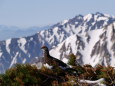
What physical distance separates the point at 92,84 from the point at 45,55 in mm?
3347

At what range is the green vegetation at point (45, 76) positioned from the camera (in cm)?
1077

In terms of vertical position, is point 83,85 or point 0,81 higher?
point 0,81

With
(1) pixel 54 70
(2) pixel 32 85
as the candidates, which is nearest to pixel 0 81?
(2) pixel 32 85

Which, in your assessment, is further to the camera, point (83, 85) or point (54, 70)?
point (54, 70)

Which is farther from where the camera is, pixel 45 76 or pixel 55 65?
pixel 55 65

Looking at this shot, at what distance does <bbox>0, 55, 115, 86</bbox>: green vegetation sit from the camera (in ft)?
35.3

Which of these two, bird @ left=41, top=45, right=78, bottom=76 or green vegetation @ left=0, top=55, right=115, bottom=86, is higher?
bird @ left=41, top=45, right=78, bottom=76

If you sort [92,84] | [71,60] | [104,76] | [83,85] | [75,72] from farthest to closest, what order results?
[71,60] → [75,72] → [104,76] → [92,84] → [83,85]

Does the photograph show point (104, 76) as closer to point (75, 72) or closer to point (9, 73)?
point (75, 72)

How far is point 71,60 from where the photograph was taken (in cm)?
1426

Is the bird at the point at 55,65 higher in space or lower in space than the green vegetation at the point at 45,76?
higher

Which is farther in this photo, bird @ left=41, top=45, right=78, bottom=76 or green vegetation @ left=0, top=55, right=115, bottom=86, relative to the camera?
bird @ left=41, top=45, right=78, bottom=76

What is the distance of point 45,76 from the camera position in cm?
1189

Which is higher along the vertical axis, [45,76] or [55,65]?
[55,65]
